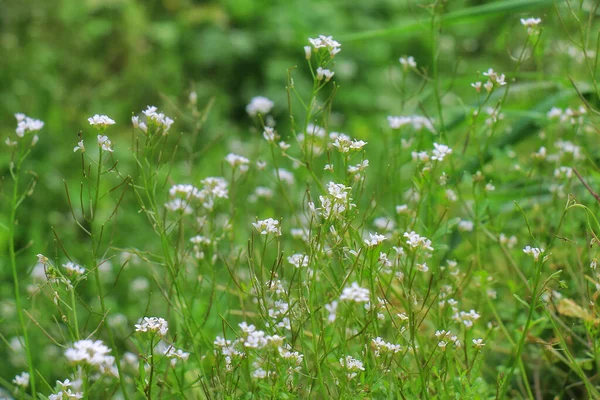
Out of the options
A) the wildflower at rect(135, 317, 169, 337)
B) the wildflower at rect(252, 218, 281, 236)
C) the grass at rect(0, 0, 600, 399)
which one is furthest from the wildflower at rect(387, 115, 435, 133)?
the wildflower at rect(135, 317, 169, 337)

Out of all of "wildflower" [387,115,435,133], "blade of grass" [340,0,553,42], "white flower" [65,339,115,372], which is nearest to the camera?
"white flower" [65,339,115,372]

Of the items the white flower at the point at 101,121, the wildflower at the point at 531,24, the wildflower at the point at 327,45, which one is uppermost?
the wildflower at the point at 531,24

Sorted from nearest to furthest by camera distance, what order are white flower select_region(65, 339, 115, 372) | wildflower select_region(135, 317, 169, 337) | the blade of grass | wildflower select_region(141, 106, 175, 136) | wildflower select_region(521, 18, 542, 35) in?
white flower select_region(65, 339, 115, 372) < wildflower select_region(135, 317, 169, 337) < wildflower select_region(141, 106, 175, 136) < wildflower select_region(521, 18, 542, 35) < the blade of grass

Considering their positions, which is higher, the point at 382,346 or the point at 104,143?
the point at 104,143

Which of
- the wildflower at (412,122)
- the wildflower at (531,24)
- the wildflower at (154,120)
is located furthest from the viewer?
the wildflower at (412,122)

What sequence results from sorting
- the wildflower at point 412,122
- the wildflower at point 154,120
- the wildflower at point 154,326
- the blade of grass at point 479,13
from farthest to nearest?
1. the blade of grass at point 479,13
2. the wildflower at point 412,122
3. the wildflower at point 154,120
4. the wildflower at point 154,326

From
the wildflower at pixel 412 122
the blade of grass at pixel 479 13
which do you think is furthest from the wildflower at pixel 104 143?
the blade of grass at pixel 479 13

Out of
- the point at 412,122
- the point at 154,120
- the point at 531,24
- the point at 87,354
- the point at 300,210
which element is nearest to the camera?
the point at 87,354

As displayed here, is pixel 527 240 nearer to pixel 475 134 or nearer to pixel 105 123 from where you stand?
pixel 475 134

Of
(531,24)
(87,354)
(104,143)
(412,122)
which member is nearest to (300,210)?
(412,122)

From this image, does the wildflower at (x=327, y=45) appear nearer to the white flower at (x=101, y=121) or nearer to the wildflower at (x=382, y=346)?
the white flower at (x=101, y=121)

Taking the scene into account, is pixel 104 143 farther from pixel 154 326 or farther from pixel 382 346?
pixel 382 346

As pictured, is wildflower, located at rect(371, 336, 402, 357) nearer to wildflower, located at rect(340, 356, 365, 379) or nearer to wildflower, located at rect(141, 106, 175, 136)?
wildflower, located at rect(340, 356, 365, 379)
